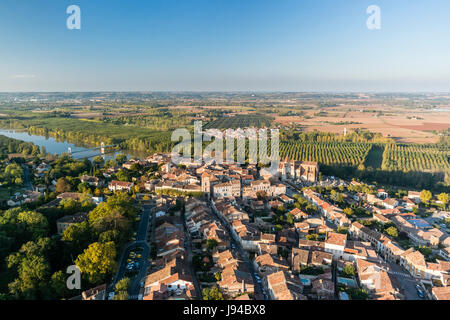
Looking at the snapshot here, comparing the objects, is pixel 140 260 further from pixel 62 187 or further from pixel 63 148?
pixel 63 148

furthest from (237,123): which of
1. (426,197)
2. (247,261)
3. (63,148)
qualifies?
(247,261)

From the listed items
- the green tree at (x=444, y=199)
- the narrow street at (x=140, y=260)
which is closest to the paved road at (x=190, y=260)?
the narrow street at (x=140, y=260)

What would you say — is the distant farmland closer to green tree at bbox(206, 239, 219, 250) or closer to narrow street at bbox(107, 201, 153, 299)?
narrow street at bbox(107, 201, 153, 299)

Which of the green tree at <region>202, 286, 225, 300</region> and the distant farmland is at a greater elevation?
the distant farmland

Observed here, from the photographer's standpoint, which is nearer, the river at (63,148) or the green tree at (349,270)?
the green tree at (349,270)

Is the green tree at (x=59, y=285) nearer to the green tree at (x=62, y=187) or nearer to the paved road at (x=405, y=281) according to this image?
the green tree at (x=62, y=187)

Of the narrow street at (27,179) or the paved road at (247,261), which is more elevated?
the narrow street at (27,179)

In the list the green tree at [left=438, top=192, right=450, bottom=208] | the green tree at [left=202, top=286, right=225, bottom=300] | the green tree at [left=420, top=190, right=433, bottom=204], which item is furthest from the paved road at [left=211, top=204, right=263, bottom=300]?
the green tree at [left=438, top=192, right=450, bottom=208]

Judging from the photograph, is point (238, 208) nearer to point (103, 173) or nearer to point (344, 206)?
point (344, 206)
